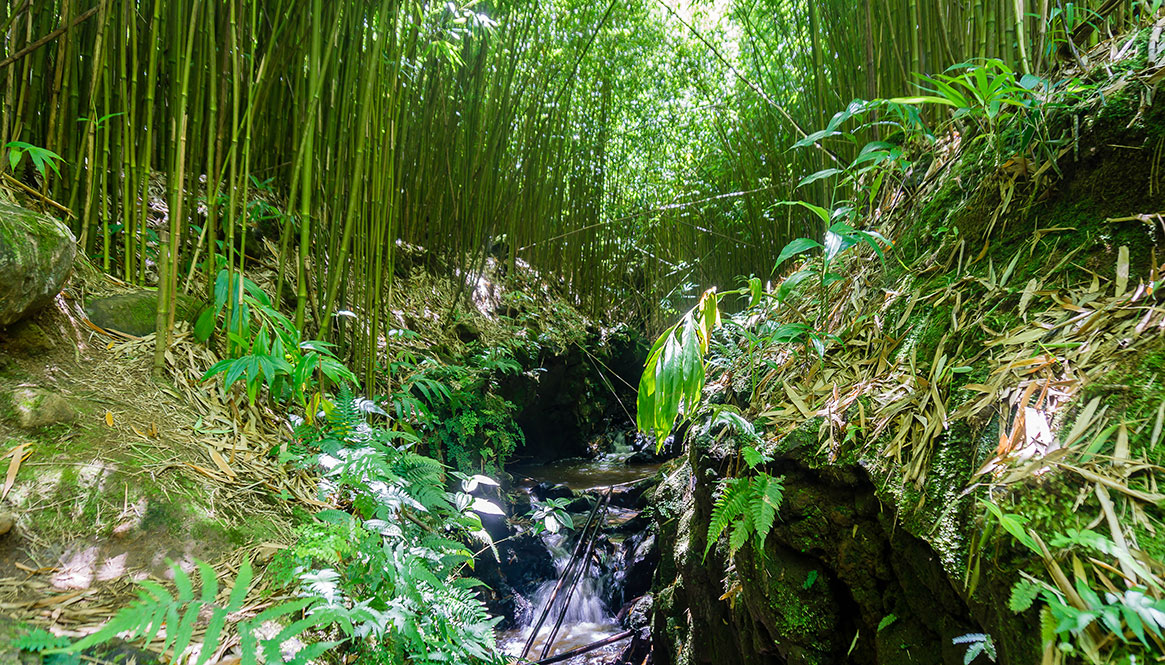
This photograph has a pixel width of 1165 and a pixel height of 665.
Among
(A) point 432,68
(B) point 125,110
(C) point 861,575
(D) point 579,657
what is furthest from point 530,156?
(C) point 861,575

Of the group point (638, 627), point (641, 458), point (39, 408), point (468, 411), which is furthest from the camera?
point (641, 458)

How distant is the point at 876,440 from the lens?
90 centimetres

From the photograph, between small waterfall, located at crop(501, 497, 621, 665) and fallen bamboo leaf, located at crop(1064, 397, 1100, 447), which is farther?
small waterfall, located at crop(501, 497, 621, 665)

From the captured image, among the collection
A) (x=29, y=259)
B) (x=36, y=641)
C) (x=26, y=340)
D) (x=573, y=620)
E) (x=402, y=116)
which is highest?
(x=402, y=116)

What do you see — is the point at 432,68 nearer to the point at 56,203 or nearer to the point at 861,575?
the point at 56,203

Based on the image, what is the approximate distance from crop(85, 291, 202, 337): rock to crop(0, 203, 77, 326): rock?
7.2 inches

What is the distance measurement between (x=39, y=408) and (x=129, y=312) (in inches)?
14.7

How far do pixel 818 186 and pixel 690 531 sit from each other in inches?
53.3

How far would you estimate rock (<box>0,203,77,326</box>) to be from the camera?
0.86m

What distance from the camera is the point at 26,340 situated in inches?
37.9

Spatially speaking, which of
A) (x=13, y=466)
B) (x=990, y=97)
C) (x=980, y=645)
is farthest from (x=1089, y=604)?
(x=13, y=466)

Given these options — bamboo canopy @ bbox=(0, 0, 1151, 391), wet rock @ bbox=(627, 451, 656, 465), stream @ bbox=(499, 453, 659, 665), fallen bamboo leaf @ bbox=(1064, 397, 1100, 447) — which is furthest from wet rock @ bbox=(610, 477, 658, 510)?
fallen bamboo leaf @ bbox=(1064, 397, 1100, 447)

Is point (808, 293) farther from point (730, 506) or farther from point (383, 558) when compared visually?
point (383, 558)

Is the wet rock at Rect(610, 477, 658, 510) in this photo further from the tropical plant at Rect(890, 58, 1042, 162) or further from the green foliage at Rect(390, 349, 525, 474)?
the tropical plant at Rect(890, 58, 1042, 162)
